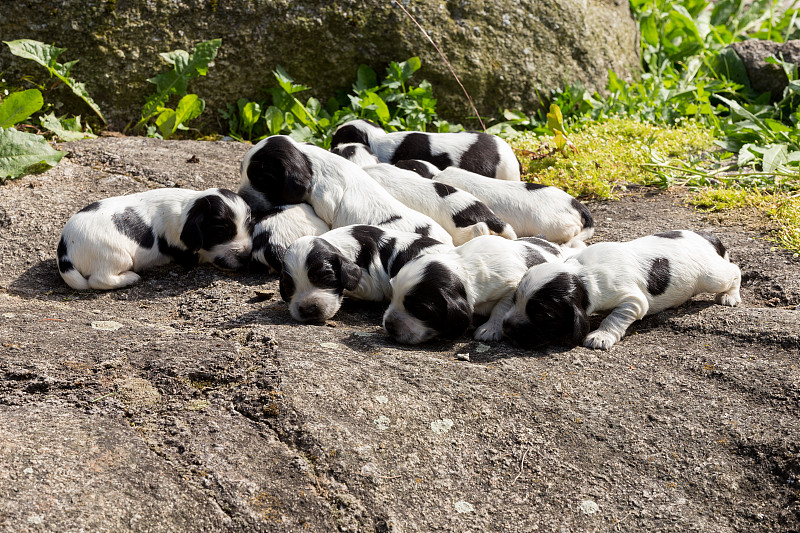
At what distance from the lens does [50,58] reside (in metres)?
7.26

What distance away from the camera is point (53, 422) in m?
3.04

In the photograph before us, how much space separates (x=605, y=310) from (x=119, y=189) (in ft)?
13.4

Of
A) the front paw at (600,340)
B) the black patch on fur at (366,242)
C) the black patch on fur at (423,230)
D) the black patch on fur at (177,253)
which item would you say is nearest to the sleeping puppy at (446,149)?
the black patch on fur at (423,230)

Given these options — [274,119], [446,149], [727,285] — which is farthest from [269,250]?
[274,119]

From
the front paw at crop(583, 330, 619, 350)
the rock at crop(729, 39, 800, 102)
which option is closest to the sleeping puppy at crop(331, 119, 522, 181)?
the front paw at crop(583, 330, 619, 350)

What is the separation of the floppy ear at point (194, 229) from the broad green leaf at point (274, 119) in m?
3.01

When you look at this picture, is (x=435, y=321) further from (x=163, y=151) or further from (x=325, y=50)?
(x=325, y=50)

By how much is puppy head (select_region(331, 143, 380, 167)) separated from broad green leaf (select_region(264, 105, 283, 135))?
1726 mm

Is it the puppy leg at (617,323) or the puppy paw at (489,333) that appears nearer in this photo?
the puppy leg at (617,323)

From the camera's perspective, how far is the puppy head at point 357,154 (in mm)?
6344

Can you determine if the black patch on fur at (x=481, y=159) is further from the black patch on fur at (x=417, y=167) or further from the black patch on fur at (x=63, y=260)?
the black patch on fur at (x=63, y=260)

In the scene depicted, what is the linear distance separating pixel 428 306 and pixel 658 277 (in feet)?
4.52

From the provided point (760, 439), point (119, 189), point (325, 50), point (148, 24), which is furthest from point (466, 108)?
point (760, 439)

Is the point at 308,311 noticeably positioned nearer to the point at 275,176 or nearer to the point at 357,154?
the point at 275,176
